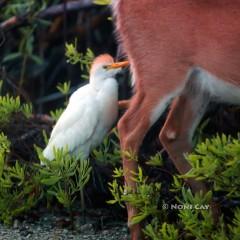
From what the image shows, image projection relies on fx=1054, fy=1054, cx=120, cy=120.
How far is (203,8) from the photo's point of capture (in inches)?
241

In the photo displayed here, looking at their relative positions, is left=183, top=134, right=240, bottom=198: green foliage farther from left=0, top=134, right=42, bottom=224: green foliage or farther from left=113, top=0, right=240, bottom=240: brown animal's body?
left=0, top=134, right=42, bottom=224: green foliage

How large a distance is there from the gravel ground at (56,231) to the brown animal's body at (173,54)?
0.36 m

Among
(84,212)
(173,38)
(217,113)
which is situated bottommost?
(84,212)

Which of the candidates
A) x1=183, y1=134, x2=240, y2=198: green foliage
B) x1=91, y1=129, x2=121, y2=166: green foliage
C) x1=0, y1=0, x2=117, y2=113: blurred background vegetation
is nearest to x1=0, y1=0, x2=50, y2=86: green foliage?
x1=0, y1=0, x2=117, y2=113: blurred background vegetation

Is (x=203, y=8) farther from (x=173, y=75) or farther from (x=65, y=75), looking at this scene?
(x=65, y=75)

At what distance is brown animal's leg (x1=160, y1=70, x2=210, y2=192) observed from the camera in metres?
6.52

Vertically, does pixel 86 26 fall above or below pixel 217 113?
above

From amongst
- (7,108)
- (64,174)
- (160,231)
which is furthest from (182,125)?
(7,108)

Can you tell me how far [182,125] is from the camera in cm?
664

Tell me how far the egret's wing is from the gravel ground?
1.65ft

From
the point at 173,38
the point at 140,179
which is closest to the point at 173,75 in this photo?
the point at 173,38

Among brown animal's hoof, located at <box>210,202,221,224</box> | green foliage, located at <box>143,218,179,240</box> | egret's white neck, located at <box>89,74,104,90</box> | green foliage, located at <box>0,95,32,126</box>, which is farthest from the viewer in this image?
green foliage, located at <box>0,95,32,126</box>

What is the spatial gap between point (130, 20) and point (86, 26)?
4.36m

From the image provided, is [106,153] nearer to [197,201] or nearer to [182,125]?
[182,125]
